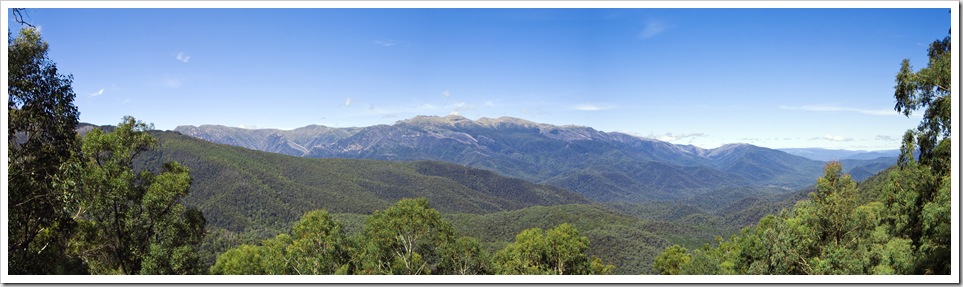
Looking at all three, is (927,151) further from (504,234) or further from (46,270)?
(504,234)

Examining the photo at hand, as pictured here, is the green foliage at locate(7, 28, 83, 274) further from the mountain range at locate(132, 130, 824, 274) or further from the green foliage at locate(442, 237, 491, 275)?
the mountain range at locate(132, 130, 824, 274)

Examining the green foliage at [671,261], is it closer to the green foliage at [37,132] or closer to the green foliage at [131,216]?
the green foliage at [131,216]

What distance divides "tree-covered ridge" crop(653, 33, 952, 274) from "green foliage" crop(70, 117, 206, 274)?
7.92 m

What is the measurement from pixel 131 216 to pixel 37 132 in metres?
2.09

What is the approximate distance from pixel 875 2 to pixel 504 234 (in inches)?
2900

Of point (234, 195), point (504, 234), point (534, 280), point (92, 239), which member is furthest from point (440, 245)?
point (234, 195)

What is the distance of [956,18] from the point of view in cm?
522

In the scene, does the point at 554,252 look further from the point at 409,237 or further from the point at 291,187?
the point at 291,187

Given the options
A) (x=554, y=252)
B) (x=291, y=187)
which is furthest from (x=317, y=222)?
(x=291, y=187)

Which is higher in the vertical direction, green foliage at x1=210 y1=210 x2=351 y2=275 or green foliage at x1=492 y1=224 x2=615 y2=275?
green foliage at x1=210 y1=210 x2=351 y2=275

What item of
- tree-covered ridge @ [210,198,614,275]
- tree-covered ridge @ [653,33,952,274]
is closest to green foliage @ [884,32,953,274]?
tree-covered ridge @ [653,33,952,274]

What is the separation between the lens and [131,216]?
6262mm

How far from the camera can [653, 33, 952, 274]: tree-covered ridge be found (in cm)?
547

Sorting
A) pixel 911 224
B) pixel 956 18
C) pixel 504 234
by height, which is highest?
pixel 956 18
